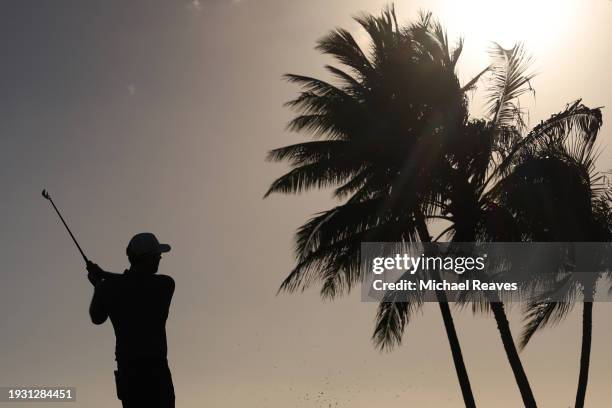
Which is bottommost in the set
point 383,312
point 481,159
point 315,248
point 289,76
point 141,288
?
point 141,288

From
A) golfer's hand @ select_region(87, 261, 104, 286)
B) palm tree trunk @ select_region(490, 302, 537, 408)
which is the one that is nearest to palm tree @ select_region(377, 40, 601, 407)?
palm tree trunk @ select_region(490, 302, 537, 408)

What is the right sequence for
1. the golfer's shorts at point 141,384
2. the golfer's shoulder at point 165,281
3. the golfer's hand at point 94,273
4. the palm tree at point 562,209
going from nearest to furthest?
1. the golfer's shorts at point 141,384
2. the golfer's shoulder at point 165,281
3. the golfer's hand at point 94,273
4. the palm tree at point 562,209

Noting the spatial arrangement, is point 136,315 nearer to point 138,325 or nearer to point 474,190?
point 138,325

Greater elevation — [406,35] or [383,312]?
[406,35]

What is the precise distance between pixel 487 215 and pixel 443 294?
2.72 metres

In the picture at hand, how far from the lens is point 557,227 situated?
966 inches

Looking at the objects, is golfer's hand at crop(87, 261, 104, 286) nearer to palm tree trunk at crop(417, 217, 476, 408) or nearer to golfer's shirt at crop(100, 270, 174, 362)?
golfer's shirt at crop(100, 270, 174, 362)

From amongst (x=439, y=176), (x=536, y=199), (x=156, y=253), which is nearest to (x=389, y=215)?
(x=439, y=176)

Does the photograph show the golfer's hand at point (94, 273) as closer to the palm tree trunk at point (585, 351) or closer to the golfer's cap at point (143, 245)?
the golfer's cap at point (143, 245)

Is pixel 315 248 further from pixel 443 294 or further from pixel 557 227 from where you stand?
pixel 557 227

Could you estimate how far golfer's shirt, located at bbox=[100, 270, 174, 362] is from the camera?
19.4 ft

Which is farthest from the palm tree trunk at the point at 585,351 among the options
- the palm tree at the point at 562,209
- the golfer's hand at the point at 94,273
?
the golfer's hand at the point at 94,273

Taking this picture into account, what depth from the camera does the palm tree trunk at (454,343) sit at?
25.7m

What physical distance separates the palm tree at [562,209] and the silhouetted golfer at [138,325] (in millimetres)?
19093
